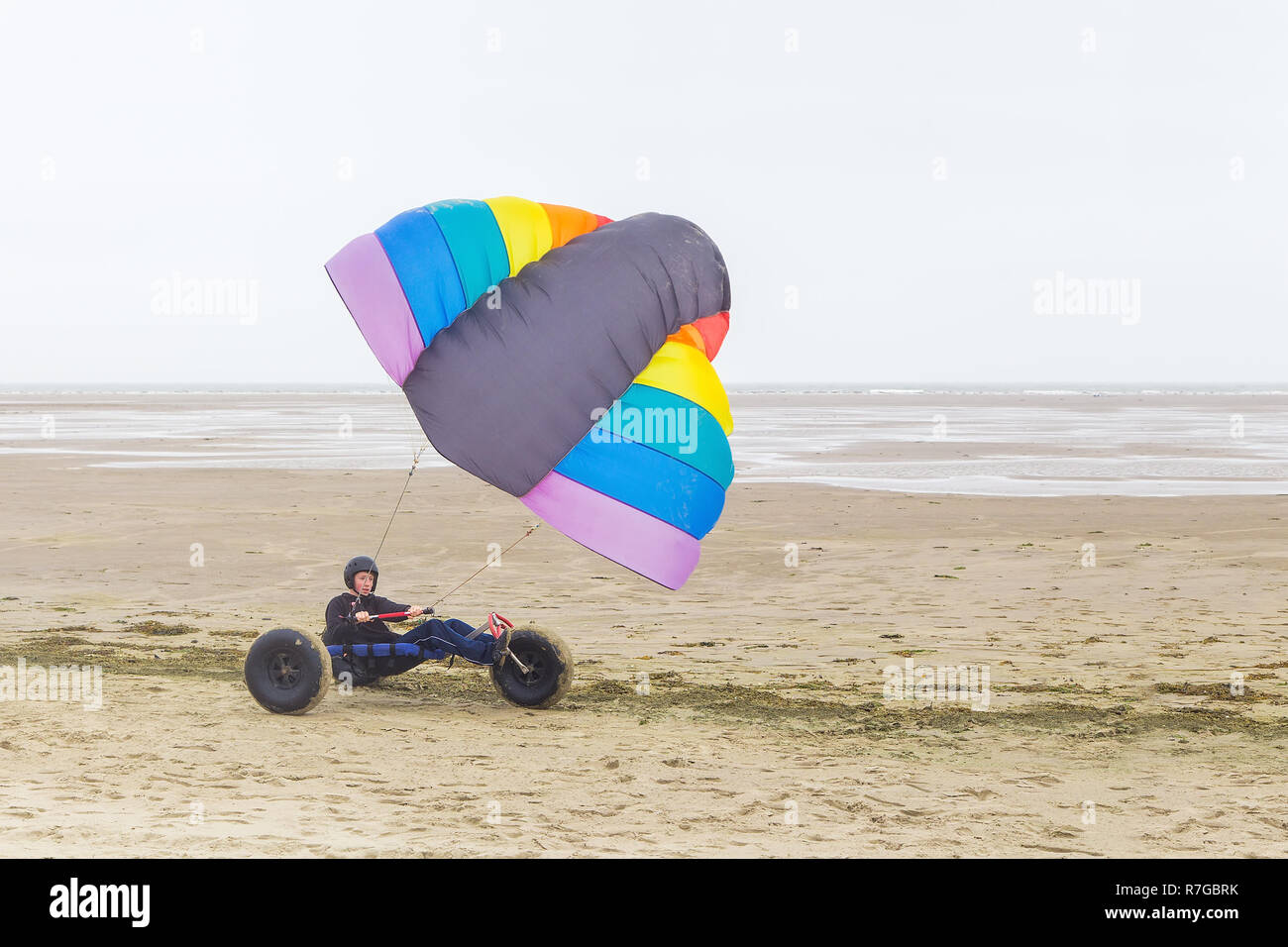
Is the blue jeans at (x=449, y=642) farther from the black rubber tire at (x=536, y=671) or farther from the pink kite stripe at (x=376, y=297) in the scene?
the pink kite stripe at (x=376, y=297)

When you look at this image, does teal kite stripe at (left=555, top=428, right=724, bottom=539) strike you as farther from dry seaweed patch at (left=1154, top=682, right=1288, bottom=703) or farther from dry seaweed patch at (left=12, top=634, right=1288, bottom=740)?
dry seaweed patch at (left=1154, top=682, right=1288, bottom=703)

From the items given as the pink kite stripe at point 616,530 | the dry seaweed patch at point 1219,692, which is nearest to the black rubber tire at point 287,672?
the pink kite stripe at point 616,530

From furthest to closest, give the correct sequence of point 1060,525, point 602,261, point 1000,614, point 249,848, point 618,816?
1. point 1060,525
2. point 1000,614
3. point 602,261
4. point 618,816
5. point 249,848

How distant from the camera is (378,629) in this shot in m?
10.4

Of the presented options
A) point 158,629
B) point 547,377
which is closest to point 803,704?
point 547,377

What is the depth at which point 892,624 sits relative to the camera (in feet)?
45.5

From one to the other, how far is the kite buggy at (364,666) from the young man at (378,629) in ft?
0.22

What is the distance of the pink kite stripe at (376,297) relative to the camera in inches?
352

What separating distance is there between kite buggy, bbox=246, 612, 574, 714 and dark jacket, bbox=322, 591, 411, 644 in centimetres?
9

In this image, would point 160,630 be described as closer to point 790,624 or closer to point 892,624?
point 790,624

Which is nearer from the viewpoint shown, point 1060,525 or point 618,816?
point 618,816

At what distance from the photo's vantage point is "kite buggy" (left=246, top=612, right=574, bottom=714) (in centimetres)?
958

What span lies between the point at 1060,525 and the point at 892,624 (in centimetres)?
943

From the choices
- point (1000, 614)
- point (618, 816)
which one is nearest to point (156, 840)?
point (618, 816)
